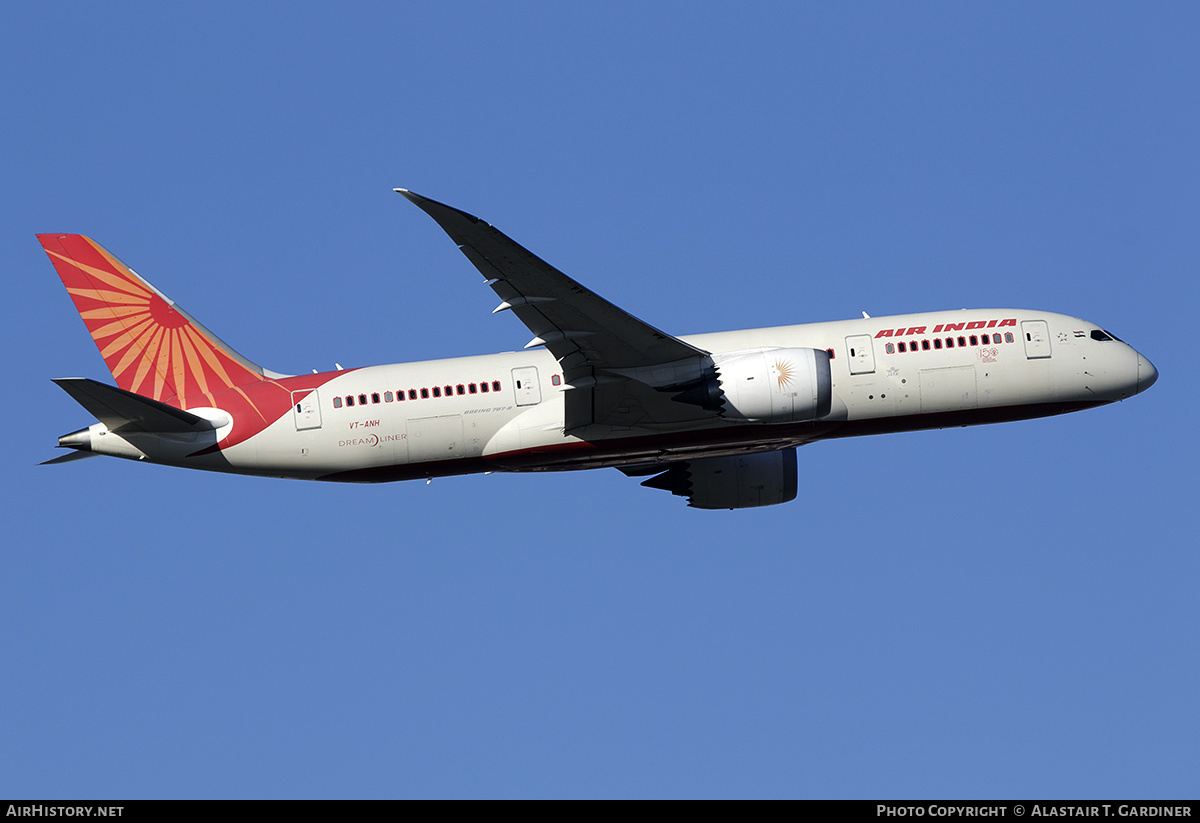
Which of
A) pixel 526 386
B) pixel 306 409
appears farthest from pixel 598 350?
pixel 306 409

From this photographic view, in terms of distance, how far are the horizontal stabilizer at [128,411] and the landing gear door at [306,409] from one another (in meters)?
2.33

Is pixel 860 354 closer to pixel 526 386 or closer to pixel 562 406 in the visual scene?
pixel 562 406

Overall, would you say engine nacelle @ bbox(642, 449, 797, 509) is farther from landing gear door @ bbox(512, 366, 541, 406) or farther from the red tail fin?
the red tail fin

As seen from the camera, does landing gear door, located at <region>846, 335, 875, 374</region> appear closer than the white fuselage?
No

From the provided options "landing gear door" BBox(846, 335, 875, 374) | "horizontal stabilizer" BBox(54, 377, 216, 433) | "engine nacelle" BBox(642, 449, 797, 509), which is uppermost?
"landing gear door" BBox(846, 335, 875, 374)

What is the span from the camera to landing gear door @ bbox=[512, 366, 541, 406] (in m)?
36.9

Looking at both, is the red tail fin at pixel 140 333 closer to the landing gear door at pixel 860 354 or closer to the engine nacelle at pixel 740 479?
the engine nacelle at pixel 740 479

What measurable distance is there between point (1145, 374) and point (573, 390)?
55.7 ft

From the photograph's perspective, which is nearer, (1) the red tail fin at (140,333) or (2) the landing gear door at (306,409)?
(2) the landing gear door at (306,409)

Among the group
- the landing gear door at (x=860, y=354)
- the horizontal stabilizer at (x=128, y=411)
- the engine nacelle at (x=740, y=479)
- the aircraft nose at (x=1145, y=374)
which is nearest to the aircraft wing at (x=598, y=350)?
the landing gear door at (x=860, y=354)

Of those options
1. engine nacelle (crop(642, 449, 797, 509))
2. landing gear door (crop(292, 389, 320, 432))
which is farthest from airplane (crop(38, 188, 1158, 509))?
engine nacelle (crop(642, 449, 797, 509))

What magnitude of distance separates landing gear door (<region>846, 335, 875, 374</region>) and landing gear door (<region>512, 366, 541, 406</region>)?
8788 mm

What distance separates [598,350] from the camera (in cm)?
3531

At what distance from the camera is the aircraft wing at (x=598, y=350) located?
3256 cm
